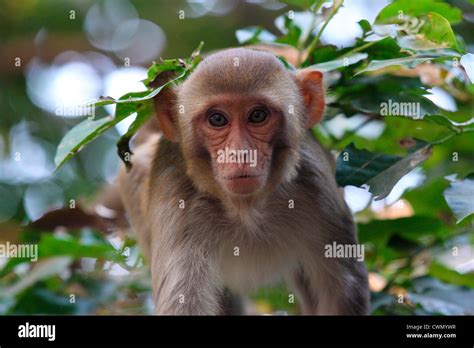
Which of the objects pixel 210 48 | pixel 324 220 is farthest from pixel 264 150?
pixel 210 48

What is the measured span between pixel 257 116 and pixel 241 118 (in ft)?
0.42

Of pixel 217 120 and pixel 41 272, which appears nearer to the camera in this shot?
pixel 217 120

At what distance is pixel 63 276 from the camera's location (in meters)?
5.95

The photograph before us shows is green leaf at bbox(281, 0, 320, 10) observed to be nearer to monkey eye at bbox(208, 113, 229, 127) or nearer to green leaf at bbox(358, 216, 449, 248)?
monkey eye at bbox(208, 113, 229, 127)

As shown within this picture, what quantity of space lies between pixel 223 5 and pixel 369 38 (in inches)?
178

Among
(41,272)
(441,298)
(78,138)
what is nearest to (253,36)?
(78,138)

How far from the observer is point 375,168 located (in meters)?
4.21

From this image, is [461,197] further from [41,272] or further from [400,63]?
[41,272]

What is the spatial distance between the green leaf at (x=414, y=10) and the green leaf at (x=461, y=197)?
3.73ft

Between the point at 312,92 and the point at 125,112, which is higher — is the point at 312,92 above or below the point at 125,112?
above

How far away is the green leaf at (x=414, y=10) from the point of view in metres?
4.33

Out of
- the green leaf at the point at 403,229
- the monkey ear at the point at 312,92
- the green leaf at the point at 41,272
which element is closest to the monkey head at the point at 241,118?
the monkey ear at the point at 312,92
